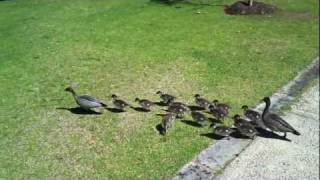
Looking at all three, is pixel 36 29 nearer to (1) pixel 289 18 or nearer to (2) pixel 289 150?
(1) pixel 289 18

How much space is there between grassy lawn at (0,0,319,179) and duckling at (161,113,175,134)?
0.15 m

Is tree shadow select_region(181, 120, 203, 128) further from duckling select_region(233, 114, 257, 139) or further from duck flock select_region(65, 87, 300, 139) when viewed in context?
duckling select_region(233, 114, 257, 139)

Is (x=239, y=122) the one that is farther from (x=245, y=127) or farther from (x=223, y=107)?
(x=223, y=107)

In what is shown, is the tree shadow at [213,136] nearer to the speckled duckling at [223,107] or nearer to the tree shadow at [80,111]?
the speckled duckling at [223,107]

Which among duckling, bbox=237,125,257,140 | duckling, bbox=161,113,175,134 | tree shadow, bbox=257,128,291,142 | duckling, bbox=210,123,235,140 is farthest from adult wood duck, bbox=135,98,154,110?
tree shadow, bbox=257,128,291,142

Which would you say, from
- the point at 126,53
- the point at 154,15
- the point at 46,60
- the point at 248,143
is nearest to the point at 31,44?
the point at 46,60

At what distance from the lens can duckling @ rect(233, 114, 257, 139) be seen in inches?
375

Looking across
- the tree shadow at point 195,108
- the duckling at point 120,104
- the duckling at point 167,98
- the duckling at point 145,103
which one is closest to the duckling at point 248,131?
the tree shadow at point 195,108

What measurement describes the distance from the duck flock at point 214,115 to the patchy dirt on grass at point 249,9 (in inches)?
332

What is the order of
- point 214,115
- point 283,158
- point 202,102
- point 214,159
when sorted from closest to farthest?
point 214,159 < point 283,158 < point 214,115 < point 202,102

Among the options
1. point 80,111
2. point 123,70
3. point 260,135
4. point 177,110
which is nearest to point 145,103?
point 177,110

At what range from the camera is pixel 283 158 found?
9.14 metres

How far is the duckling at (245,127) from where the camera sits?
9516mm

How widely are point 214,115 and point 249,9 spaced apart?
9.47 m
